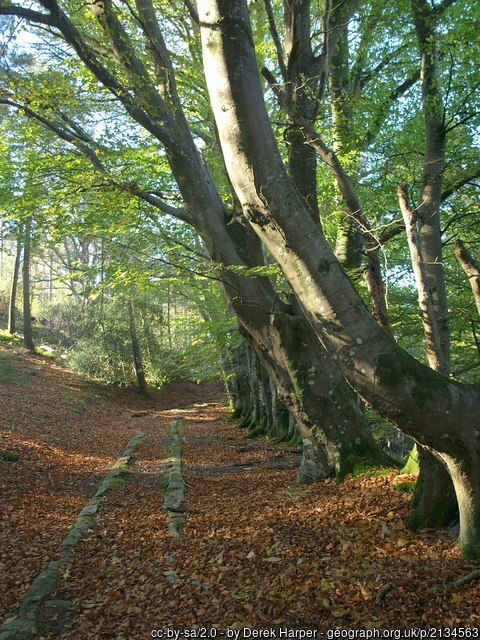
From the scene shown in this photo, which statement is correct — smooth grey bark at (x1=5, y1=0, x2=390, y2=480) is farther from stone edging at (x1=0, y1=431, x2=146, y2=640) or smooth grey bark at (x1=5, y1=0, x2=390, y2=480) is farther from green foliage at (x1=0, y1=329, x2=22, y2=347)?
green foliage at (x1=0, y1=329, x2=22, y2=347)

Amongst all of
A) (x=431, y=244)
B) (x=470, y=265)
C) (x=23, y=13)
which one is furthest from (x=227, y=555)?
(x=23, y=13)

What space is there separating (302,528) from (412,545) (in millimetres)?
1184

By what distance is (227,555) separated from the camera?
455 cm

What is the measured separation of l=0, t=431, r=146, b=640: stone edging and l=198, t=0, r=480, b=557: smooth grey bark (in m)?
3.11

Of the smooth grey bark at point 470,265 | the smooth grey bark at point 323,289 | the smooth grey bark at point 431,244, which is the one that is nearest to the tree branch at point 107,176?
the smooth grey bark at point 323,289

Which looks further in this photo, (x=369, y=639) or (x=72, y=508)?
(x=72, y=508)

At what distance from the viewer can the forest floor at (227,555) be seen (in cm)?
339

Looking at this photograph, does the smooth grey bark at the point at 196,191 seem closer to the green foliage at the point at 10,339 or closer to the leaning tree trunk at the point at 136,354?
the leaning tree trunk at the point at 136,354

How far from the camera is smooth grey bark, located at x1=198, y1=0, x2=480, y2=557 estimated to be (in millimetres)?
3479

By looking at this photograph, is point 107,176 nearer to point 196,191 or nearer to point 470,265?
point 196,191

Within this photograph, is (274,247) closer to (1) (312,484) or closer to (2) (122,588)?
(2) (122,588)

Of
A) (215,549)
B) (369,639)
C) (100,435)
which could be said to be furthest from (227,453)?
(369,639)

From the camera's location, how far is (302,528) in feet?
15.9

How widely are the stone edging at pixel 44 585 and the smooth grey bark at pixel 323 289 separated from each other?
3114 millimetres
